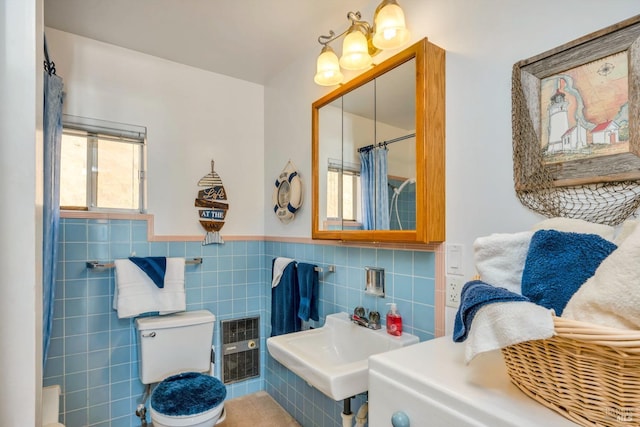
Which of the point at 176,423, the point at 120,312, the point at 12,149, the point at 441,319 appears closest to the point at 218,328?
the point at 120,312

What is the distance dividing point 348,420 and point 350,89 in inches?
60.0

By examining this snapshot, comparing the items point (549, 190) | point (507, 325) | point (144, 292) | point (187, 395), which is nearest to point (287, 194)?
point (144, 292)

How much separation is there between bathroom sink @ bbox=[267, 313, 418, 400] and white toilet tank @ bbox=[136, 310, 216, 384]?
77cm

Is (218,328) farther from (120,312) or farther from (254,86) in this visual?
(254,86)

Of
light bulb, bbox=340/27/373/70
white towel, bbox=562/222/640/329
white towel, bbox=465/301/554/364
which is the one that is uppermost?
light bulb, bbox=340/27/373/70

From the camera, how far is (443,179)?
132 centimetres

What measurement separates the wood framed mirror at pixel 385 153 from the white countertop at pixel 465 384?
50 centimetres

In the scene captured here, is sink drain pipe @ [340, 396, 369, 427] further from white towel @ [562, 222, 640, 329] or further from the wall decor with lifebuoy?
the wall decor with lifebuoy

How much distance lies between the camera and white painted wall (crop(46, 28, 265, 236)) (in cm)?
199

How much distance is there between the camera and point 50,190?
56.4 inches

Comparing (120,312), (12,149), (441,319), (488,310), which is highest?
(12,149)

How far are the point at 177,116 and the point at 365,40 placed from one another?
55.4 inches

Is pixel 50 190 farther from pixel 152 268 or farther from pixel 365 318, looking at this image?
pixel 365 318

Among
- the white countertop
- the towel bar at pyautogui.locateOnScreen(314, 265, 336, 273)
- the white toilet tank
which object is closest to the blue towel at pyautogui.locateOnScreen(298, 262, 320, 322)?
the towel bar at pyautogui.locateOnScreen(314, 265, 336, 273)
